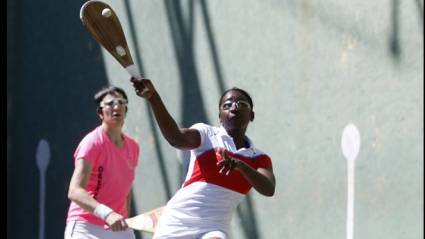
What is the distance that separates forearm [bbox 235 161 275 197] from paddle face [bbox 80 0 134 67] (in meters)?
0.85

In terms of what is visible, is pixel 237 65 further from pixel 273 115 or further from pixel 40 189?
pixel 40 189

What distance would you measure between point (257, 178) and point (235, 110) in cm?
43

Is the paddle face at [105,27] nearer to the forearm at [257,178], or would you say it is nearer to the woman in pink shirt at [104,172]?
the forearm at [257,178]

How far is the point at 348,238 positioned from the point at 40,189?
3.63 meters

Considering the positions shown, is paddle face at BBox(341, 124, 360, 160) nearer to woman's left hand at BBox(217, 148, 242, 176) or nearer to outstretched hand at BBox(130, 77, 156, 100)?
woman's left hand at BBox(217, 148, 242, 176)

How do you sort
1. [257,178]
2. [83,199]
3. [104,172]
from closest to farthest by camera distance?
[257,178], [83,199], [104,172]

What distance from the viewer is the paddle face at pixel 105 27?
557 cm

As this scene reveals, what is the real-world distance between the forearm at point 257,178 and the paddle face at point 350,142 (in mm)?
1676

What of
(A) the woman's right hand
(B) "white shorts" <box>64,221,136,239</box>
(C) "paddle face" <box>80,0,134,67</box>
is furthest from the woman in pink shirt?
(C) "paddle face" <box>80,0,134,67</box>

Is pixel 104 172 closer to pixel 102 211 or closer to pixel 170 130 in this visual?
pixel 102 211

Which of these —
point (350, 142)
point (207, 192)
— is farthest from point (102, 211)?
point (350, 142)

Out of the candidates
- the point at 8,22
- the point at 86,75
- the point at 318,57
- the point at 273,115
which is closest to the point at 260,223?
the point at 273,115

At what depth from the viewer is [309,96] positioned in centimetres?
740

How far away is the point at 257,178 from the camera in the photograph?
5.34 m
